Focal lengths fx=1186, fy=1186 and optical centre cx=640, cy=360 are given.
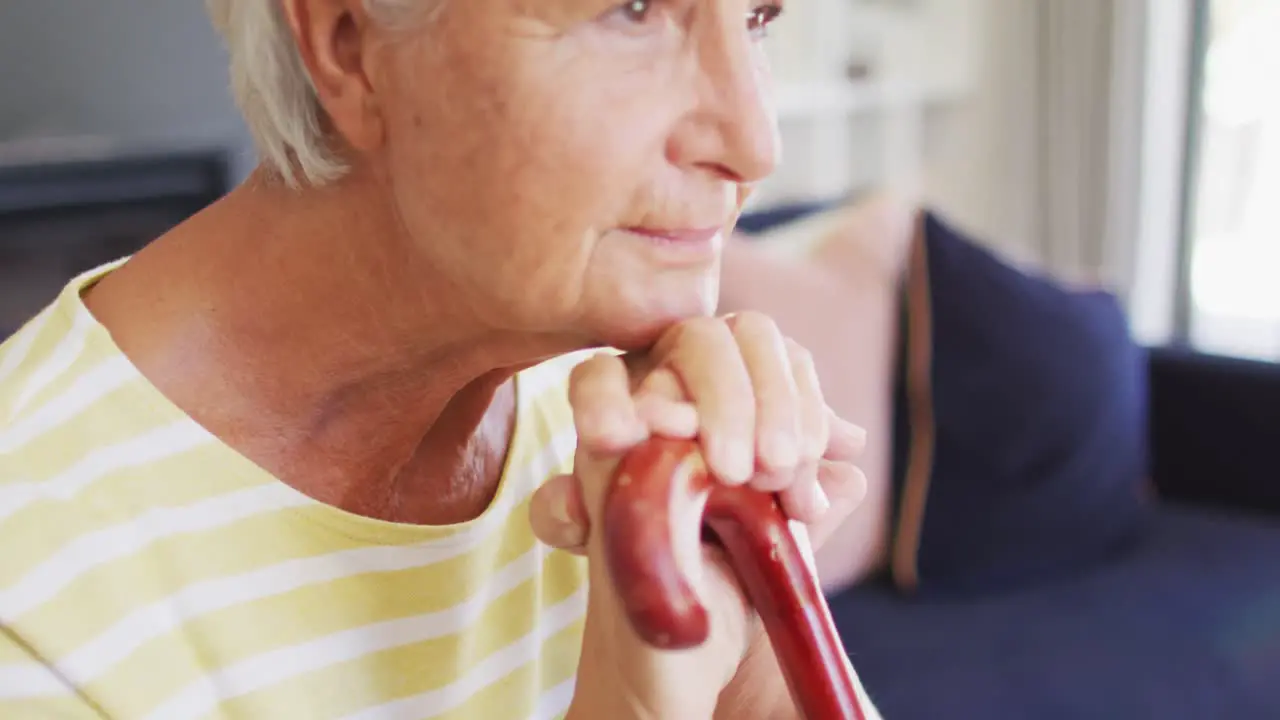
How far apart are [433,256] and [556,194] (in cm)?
9

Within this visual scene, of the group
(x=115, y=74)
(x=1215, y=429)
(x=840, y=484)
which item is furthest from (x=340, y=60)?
(x=1215, y=429)

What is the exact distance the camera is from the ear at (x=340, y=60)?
0.64m

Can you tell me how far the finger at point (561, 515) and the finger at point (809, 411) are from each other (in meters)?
0.12

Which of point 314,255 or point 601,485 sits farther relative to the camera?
point 314,255

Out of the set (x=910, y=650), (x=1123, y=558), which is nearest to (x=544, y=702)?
(x=910, y=650)

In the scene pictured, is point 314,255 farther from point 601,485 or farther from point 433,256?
point 601,485

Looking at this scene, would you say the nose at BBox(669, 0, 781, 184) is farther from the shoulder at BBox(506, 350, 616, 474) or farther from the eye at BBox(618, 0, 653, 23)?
the shoulder at BBox(506, 350, 616, 474)

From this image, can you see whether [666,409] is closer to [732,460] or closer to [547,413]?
[732,460]

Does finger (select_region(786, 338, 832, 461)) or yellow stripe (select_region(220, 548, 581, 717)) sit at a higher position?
finger (select_region(786, 338, 832, 461))

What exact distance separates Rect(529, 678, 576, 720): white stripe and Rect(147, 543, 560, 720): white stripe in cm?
9

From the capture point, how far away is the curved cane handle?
49 cm

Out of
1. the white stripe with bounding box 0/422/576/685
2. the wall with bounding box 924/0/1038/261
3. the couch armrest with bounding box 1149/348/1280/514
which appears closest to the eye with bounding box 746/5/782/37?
the white stripe with bounding box 0/422/576/685

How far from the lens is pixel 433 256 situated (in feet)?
2.16

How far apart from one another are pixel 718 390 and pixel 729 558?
0.09 meters
